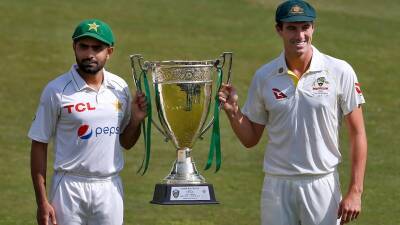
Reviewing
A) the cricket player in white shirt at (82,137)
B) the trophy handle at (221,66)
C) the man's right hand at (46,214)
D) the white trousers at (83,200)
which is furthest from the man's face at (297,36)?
the man's right hand at (46,214)

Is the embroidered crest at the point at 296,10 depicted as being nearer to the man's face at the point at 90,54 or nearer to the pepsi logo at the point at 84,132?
the man's face at the point at 90,54

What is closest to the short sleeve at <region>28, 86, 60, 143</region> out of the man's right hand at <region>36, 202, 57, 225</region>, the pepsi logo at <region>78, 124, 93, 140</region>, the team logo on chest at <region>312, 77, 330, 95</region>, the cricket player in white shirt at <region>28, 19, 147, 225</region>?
the cricket player in white shirt at <region>28, 19, 147, 225</region>

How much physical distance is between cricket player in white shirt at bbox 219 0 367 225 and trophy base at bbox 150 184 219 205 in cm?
44

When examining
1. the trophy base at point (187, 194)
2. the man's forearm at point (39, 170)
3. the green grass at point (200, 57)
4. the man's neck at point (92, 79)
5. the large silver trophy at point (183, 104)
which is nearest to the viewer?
the man's forearm at point (39, 170)

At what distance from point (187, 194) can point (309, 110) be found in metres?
0.94

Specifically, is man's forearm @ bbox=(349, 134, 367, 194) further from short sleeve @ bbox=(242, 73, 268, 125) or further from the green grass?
the green grass

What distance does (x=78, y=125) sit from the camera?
6070 mm

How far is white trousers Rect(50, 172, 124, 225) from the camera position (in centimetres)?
611

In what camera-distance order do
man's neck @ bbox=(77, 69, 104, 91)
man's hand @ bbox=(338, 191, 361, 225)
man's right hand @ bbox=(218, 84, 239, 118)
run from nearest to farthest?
1. man's hand @ bbox=(338, 191, 361, 225)
2. man's neck @ bbox=(77, 69, 104, 91)
3. man's right hand @ bbox=(218, 84, 239, 118)

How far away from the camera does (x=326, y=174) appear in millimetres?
6102

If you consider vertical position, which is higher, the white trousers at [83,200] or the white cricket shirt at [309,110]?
the white cricket shirt at [309,110]

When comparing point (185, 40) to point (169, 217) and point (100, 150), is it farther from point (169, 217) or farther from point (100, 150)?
point (100, 150)

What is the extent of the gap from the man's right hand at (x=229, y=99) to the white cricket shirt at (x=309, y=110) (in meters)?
0.25

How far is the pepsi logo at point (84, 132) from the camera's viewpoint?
6074 millimetres
